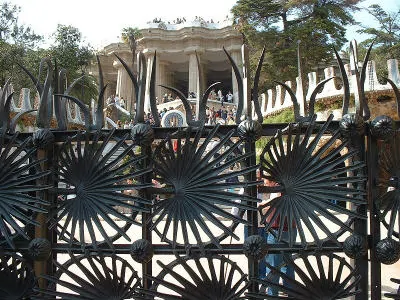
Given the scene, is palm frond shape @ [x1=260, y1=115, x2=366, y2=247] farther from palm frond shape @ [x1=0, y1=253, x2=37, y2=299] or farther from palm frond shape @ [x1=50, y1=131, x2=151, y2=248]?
palm frond shape @ [x1=0, y1=253, x2=37, y2=299]

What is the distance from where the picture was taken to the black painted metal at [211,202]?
2.53 meters

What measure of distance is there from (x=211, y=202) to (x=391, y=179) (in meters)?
1.12

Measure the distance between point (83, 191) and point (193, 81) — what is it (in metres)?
43.1

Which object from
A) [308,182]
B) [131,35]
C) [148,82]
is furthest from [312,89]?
[131,35]

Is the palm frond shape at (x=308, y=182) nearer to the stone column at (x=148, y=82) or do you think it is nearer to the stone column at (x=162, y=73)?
the stone column at (x=148, y=82)

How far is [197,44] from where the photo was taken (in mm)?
44281

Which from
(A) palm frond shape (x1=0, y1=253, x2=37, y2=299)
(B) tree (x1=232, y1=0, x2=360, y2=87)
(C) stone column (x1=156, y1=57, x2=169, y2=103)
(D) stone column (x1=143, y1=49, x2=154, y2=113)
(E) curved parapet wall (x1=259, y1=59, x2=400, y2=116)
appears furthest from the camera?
(C) stone column (x1=156, y1=57, x2=169, y2=103)

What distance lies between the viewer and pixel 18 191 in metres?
2.68

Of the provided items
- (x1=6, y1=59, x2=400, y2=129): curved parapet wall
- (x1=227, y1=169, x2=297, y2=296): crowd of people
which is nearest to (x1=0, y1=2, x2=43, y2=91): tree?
(x1=6, y1=59, x2=400, y2=129): curved parapet wall

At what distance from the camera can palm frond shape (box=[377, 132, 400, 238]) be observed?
258 cm

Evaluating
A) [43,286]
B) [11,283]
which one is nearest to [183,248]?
[43,286]

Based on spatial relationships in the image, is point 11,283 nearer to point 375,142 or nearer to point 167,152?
point 167,152

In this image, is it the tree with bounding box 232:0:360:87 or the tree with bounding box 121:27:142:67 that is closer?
the tree with bounding box 232:0:360:87

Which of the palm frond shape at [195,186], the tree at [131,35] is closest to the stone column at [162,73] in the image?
the tree at [131,35]
